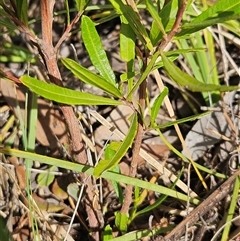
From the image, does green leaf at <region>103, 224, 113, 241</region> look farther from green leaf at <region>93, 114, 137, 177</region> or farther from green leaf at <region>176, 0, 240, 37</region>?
green leaf at <region>176, 0, 240, 37</region>

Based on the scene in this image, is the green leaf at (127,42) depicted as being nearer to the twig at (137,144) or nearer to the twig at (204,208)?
the twig at (137,144)

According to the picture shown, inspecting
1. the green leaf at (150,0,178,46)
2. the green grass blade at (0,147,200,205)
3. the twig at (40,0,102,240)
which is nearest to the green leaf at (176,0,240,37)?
the green leaf at (150,0,178,46)

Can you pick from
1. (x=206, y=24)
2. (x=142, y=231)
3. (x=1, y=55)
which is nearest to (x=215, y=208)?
(x=142, y=231)

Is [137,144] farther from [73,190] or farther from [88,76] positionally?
[73,190]

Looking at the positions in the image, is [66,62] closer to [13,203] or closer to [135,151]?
[135,151]

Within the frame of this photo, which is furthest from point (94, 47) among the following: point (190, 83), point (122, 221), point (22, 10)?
point (122, 221)

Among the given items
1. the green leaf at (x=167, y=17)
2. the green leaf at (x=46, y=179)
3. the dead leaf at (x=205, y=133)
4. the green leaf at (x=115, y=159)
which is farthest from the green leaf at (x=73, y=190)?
the green leaf at (x=167, y=17)

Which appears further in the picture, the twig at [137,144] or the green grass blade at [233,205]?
the green grass blade at [233,205]
